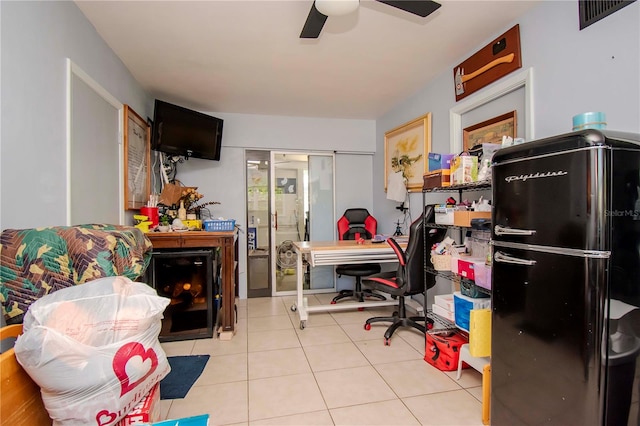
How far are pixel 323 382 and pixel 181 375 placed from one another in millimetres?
1047

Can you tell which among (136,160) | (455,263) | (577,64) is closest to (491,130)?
(577,64)

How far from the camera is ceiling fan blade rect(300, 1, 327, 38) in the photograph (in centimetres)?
176

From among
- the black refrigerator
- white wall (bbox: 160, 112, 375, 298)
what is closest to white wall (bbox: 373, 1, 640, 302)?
the black refrigerator

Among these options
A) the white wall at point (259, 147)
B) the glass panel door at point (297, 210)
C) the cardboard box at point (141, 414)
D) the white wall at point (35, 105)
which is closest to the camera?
the cardboard box at point (141, 414)

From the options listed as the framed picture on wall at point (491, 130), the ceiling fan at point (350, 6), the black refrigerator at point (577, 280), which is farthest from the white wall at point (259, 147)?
the black refrigerator at point (577, 280)

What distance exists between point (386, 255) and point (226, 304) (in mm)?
1706

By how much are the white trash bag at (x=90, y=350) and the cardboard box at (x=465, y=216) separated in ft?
6.49

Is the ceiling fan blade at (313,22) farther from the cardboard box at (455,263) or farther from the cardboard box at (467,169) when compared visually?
the cardboard box at (455,263)

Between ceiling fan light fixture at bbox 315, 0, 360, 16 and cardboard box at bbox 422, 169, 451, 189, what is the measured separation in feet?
4.49

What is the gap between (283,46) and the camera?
247 cm

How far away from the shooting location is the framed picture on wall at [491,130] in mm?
2295

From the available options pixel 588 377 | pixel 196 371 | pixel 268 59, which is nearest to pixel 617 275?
pixel 588 377

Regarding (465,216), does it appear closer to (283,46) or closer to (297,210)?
(283,46)

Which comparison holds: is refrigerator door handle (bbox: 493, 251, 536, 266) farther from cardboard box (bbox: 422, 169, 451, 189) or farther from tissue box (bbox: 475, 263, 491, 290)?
cardboard box (bbox: 422, 169, 451, 189)
